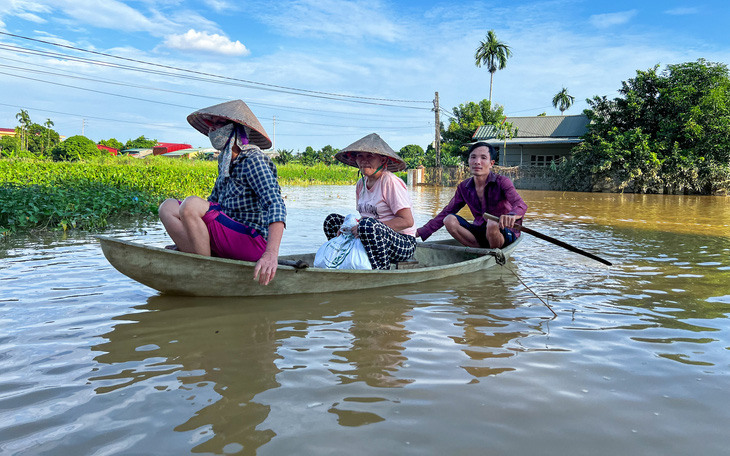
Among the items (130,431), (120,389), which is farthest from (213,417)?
(120,389)

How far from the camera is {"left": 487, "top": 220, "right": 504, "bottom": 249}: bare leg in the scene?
5027mm

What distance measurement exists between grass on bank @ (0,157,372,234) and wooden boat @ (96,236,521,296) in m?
4.37

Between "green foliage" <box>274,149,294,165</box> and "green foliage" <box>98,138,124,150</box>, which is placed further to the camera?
"green foliage" <box>98,138,124,150</box>

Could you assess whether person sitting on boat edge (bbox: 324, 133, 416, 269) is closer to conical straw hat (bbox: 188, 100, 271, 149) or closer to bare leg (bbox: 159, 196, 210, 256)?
conical straw hat (bbox: 188, 100, 271, 149)

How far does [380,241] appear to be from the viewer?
409cm

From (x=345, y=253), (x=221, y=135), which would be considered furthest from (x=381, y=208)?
(x=221, y=135)

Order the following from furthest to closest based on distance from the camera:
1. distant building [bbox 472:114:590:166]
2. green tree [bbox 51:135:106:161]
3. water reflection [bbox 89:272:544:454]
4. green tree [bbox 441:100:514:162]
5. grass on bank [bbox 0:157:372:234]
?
green tree [bbox 51:135:106:161] < green tree [bbox 441:100:514:162] < distant building [bbox 472:114:590:166] < grass on bank [bbox 0:157:372:234] < water reflection [bbox 89:272:544:454]

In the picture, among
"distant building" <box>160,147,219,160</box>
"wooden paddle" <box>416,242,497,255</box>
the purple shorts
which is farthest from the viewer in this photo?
"distant building" <box>160,147,219,160</box>

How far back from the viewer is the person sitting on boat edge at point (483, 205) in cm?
494

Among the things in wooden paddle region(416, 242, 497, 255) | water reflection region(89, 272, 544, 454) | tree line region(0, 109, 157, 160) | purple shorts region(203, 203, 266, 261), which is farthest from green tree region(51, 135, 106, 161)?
water reflection region(89, 272, 544, 454)

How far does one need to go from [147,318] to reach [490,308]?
2.41 m

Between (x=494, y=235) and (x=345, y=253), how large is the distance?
1806 mm

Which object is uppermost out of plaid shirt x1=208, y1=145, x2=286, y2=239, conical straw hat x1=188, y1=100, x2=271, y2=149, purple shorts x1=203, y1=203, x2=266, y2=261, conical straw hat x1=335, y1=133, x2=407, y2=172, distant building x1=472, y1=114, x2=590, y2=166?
distant building x1=472, y1=114, x2=590, y2=166

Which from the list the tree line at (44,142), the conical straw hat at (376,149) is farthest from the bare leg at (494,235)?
the tree line at (44,142)
